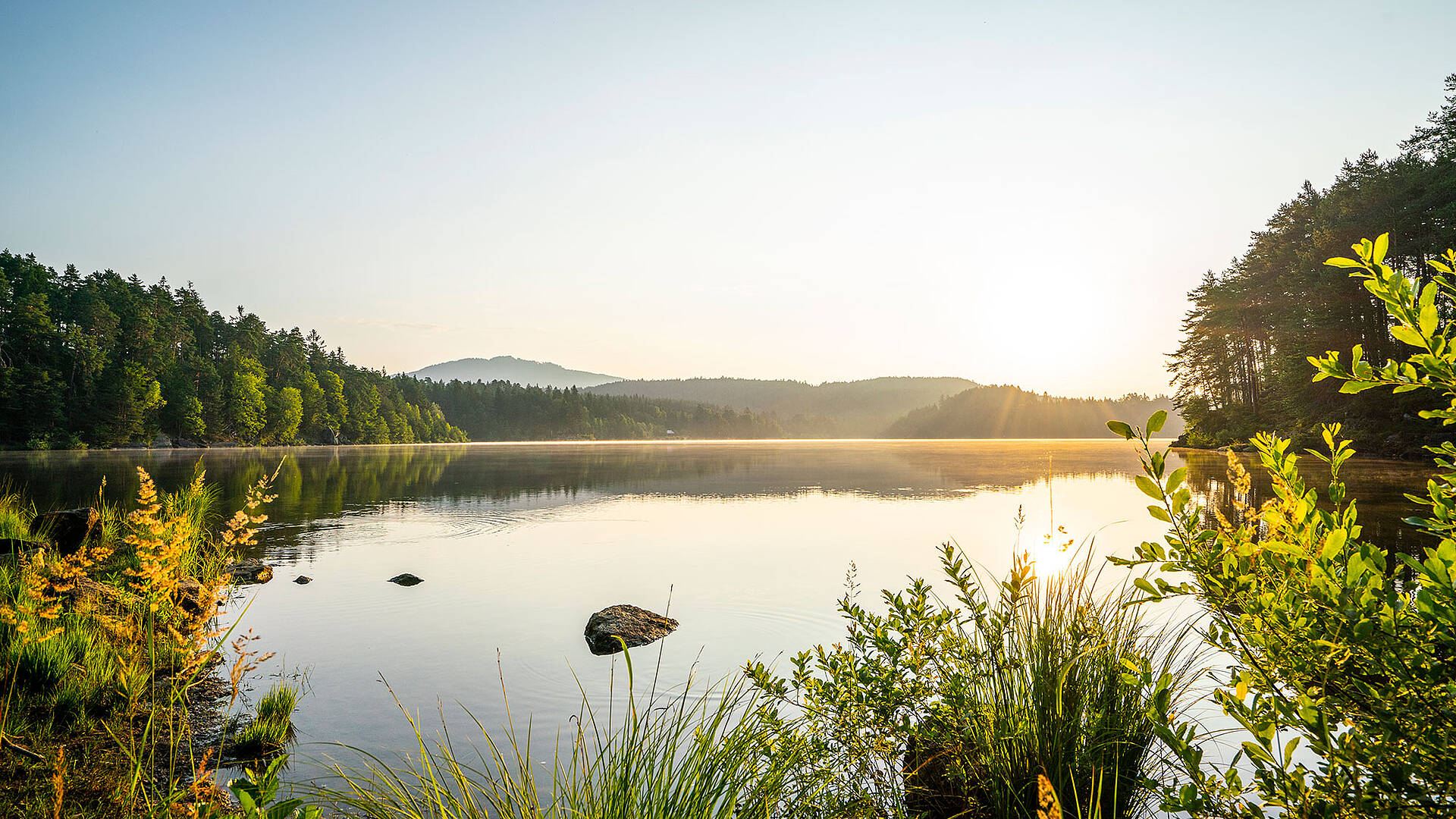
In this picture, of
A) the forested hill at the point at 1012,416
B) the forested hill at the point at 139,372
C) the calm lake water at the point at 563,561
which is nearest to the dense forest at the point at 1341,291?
the calm lake water at the point at 563,561

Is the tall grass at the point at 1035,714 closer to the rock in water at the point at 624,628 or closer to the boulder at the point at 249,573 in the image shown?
the rock in water at the point at 624,628

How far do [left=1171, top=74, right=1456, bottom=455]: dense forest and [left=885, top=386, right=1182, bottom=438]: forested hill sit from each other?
124601mm

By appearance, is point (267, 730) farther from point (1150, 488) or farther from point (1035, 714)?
point (1150, 488)

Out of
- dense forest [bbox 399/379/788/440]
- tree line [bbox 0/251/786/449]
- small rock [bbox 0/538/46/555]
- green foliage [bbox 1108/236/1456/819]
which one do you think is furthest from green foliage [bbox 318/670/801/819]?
dense forest [bbox 399/379/788/440]

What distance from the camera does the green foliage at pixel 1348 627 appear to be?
1801mm

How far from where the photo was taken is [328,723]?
5.75m

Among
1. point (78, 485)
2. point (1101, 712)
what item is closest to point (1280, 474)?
point (1101, 712)

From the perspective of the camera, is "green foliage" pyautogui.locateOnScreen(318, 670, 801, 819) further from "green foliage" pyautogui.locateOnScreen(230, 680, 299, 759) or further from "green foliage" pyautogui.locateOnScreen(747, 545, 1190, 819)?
"green foliage" pyautogui.locateOnScreen(230, 680, 299, 759)

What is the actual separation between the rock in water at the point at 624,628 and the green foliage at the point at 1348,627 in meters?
6.11

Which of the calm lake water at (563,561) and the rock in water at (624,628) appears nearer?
the calm lake water at (563,561)

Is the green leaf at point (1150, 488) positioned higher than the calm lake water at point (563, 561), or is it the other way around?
the green leaf at point (1150, 488)

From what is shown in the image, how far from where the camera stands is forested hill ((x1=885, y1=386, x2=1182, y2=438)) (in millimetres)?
172250

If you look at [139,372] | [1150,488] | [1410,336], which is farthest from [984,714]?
[139,372]

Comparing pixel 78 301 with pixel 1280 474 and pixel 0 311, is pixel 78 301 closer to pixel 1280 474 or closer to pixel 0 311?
pixel 0 311
